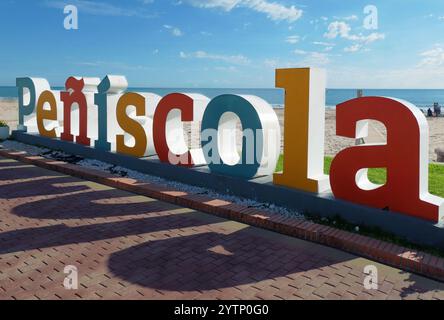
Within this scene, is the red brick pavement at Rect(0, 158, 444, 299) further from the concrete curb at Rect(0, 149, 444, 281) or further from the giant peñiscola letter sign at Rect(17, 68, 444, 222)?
the giant peñiscola letter sign at Rect(17, 68, 444, 222)

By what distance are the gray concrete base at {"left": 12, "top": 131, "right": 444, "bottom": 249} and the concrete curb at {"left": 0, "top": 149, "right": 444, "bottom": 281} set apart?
47 cm

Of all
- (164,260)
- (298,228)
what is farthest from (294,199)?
(164,260)

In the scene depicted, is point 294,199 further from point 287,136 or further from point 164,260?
point 164,260

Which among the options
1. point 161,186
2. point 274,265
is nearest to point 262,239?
point 274,265

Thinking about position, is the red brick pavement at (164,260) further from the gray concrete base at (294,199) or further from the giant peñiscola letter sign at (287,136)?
the giant peñiscola letter sign at (287,136)

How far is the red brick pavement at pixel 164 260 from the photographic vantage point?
4.57m

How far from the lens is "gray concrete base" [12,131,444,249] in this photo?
18.8 feet

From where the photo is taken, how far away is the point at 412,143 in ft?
19.2

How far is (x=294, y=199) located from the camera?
7.12m

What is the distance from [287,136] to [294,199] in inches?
45.0

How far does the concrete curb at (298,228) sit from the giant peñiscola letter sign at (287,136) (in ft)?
2.77
